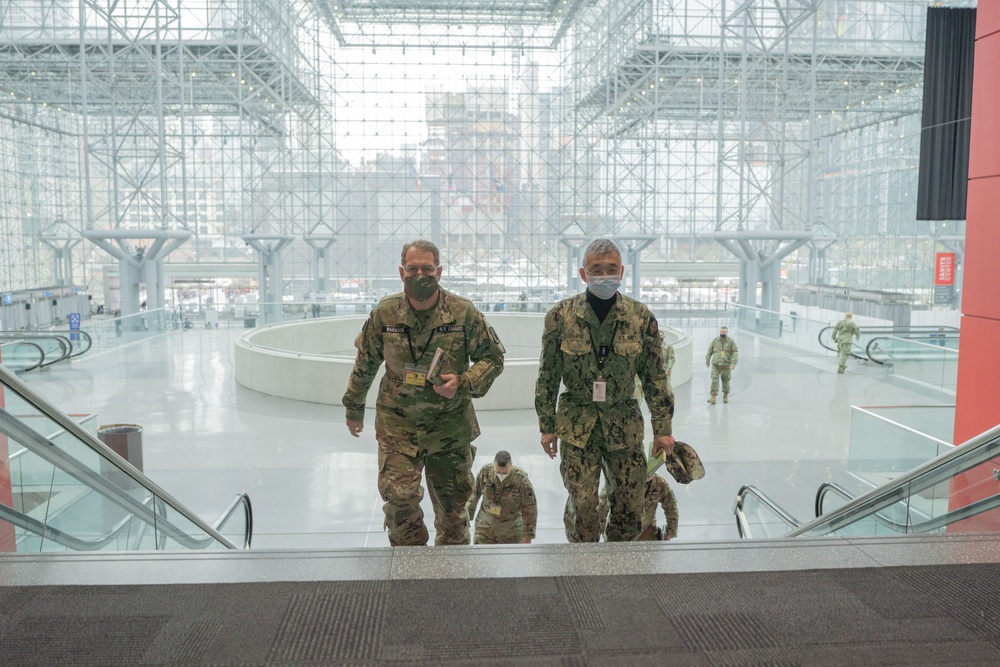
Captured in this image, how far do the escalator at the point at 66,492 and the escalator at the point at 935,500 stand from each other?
10.3 feet

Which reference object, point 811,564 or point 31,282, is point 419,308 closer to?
point 811,564

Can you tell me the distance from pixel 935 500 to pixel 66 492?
3.83 metres

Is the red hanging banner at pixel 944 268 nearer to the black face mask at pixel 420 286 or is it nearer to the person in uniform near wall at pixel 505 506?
the person in uniform near wall at pixel 505 506

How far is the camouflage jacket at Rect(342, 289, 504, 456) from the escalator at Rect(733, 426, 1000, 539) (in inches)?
70.4

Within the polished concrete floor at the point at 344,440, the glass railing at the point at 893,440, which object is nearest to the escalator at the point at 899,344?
the polished concrete floor at the point at 344,440

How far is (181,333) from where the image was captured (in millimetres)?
20328

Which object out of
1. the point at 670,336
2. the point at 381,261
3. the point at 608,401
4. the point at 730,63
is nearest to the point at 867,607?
the point at 608,401

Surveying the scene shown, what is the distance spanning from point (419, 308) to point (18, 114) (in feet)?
123

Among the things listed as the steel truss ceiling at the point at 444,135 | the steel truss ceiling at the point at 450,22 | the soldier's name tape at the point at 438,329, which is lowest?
the soldier's name tape at the point at 438,329

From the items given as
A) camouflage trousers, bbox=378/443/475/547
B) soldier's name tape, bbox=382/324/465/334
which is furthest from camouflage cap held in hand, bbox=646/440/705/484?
soldier's name tape, bbox=382/324/465/334

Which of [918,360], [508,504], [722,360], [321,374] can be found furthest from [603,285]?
[918,360]

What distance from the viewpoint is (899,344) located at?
1362cm

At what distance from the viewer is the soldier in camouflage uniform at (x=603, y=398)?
3.60 meters

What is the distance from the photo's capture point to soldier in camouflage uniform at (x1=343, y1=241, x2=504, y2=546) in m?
3.53
